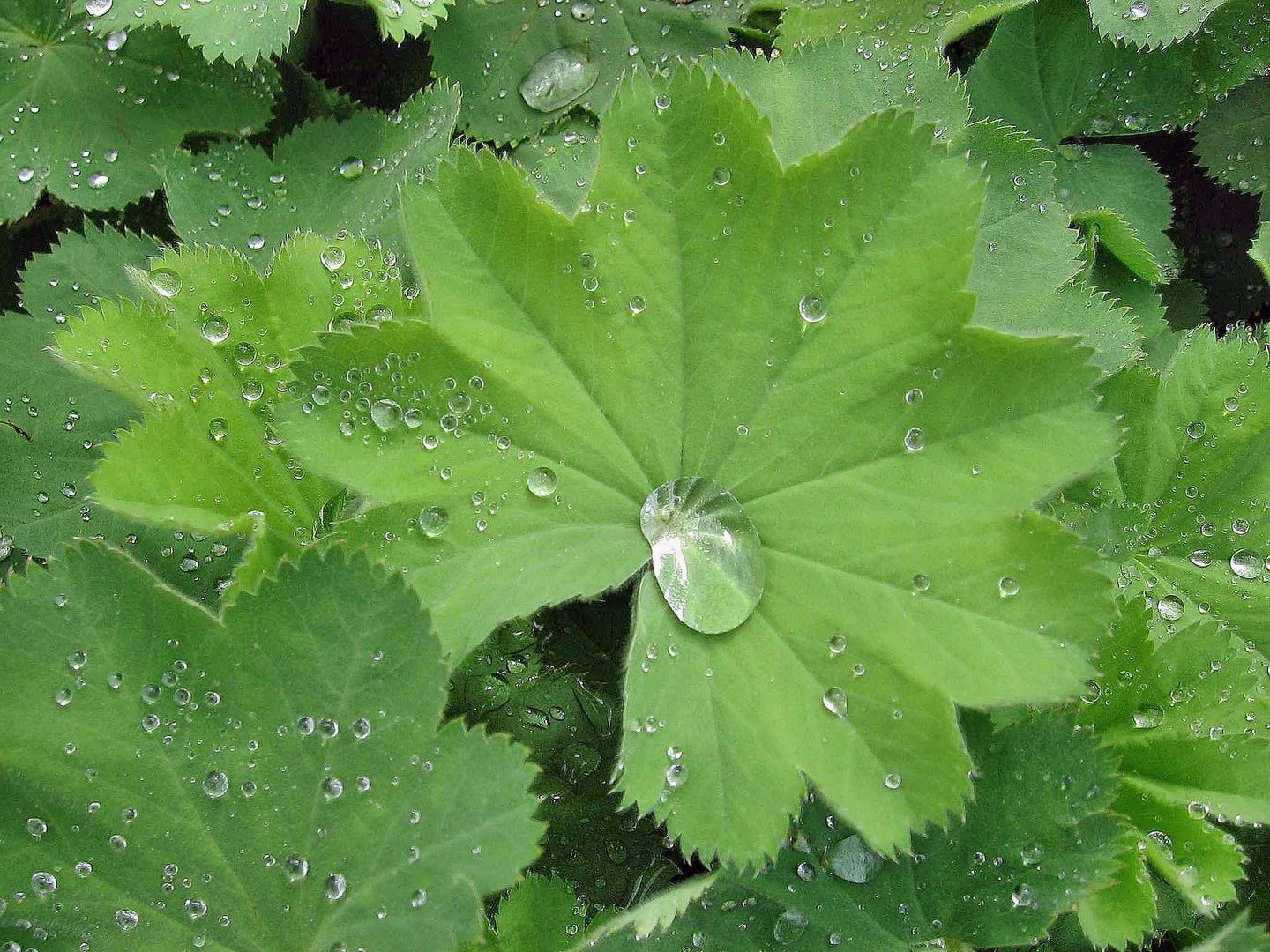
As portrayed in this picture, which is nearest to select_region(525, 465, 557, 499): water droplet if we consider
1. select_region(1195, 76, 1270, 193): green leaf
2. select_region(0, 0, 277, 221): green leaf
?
select_region(0, 0, 277, 221): green leaf

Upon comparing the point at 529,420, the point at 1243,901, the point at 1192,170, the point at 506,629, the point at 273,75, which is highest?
the point at 273,75

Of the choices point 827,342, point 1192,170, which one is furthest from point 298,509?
point 1192,170

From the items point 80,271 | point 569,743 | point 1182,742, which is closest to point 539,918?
point 569,743

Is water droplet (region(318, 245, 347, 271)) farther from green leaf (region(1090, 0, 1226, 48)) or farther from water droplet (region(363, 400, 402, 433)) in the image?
green leaf (region(1090, 0, 1226, 48))

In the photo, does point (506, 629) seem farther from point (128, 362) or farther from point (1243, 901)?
point (1243, 901)

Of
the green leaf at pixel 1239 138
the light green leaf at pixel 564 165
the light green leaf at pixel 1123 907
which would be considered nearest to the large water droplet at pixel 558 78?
the light green leaf at pixel 564 165

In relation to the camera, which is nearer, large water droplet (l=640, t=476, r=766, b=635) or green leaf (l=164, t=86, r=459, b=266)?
large water droplet (l=640, t=476, r=766, b=635)

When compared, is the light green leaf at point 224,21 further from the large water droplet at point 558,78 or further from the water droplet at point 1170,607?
the water droplet at point 1170,607
